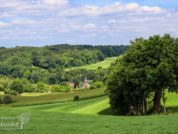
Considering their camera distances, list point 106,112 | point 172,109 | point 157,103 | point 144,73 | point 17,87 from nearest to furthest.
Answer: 1. point 144,73
2. point 157,103
3. point 172,109
4. point 106,112
5. point 17,87

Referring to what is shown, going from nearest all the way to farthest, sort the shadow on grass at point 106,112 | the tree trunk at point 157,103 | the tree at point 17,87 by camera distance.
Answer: the tree trunk at point 157,103
the shadow on grass at point 106,112
the tree at point 17,87

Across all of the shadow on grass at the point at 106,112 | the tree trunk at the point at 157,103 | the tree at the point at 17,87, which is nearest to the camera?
the tree trunk at the point at 157,103

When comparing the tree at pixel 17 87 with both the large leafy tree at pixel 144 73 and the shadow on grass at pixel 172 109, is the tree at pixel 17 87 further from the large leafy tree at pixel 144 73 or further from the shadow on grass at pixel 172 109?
the shadow on grass at pixel 172 109

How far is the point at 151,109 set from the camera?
59156 mm

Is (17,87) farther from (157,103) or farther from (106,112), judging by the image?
(157,103)

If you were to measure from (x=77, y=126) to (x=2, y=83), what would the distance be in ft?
516

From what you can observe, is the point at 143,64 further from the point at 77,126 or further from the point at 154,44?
the point at 77,126

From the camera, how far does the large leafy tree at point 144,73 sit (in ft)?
178

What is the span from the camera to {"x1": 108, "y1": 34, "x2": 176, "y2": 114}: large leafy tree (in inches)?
2131

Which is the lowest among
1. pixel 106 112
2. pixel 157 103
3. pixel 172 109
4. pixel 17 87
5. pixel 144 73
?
pixel 17 87

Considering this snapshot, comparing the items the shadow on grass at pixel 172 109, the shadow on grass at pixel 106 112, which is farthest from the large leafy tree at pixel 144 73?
the shadow on grass at pixel 106 112

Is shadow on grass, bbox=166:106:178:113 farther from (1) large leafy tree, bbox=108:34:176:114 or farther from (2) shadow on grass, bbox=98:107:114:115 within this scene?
(2) shadow on grass, bbox=98:107:114:115

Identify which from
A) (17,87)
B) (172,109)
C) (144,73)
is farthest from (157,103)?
(17,87)

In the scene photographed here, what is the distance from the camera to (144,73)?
54.8 meters
